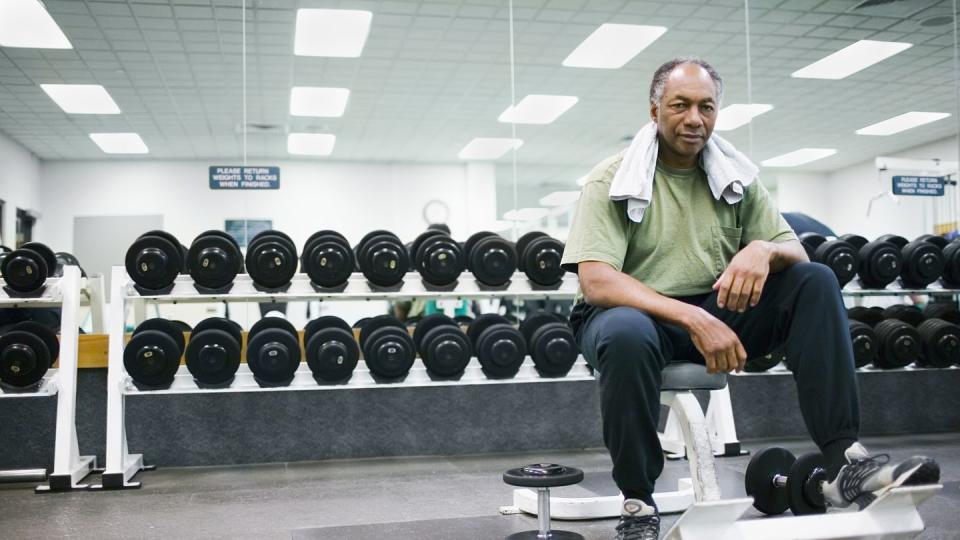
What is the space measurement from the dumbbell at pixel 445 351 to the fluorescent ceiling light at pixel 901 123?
548 cm

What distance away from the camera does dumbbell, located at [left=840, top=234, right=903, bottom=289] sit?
→ 353 cm

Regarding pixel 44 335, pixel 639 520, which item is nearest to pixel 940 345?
pixel 639 520

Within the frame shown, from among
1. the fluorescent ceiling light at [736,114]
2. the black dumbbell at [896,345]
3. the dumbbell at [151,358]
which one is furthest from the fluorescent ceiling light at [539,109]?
the dumbbell at [151,358]

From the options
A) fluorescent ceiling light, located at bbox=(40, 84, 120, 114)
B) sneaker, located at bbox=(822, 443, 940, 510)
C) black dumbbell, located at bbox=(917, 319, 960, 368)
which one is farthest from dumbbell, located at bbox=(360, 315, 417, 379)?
fluorescent ceiling light, located at bbox=(40, 84, 120, 114)

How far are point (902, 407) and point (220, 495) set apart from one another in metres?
3.11

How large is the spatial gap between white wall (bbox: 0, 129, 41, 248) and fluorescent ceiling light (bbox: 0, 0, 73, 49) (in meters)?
0.66

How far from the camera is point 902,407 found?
12.6ft

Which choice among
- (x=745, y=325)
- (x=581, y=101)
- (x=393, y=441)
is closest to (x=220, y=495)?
(x=393, y=441)

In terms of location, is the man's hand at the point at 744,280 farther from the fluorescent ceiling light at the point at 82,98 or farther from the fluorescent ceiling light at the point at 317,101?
the fluorescent ceiling light at the point at 317,101

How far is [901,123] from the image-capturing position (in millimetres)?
7445

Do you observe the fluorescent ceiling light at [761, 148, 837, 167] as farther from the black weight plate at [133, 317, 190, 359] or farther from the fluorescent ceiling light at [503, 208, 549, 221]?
the black weight plate at [133, 317, 190, 359]

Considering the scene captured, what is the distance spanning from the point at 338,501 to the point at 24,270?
1466 millimetres

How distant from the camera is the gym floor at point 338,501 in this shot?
2020mm

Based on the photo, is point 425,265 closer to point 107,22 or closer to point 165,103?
point 107,22
